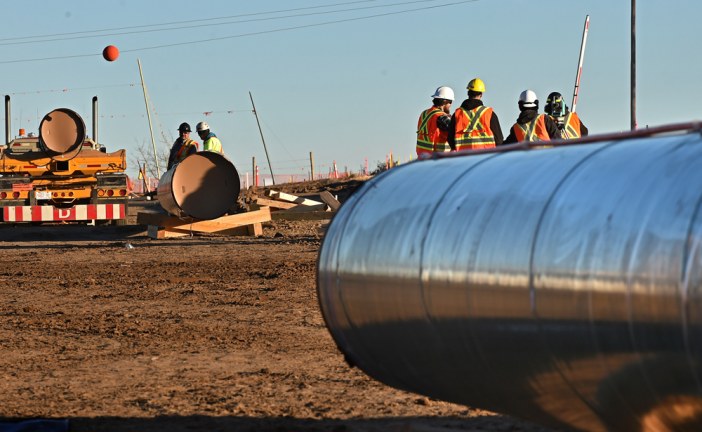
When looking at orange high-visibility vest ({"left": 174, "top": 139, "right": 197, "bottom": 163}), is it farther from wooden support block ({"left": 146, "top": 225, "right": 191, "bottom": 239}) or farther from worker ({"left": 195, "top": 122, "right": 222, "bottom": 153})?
wooden support block ({"left": 146, "top": 225, "right": 191, "bottom": 239})

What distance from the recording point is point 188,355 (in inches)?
367

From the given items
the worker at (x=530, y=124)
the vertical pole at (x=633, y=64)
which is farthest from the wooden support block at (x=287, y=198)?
the worker at (x=530, y=124)

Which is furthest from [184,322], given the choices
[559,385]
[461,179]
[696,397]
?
[696,397]

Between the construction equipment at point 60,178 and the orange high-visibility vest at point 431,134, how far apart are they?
986 centimetres

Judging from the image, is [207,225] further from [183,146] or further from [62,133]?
[62,133]

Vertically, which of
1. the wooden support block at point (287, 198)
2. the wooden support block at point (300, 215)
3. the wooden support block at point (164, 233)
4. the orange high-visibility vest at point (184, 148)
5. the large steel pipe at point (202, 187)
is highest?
the orange high-visibility vest at point (184, 148)

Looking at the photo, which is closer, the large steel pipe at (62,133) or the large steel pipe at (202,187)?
the large steel pipe at (202,187)

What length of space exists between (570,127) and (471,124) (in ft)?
4.10

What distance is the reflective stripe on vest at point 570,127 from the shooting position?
15.1 m

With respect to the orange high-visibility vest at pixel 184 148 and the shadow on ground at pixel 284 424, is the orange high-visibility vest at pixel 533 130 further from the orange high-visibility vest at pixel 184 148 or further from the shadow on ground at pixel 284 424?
the orange high-visibility vest at pixel 184 148

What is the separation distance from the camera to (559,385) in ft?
15.5

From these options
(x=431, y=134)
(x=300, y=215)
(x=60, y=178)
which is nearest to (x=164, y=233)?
(x=300, y=215)

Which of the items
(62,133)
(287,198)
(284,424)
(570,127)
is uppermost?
(62,133)

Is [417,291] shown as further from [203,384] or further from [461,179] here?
[203,384]
